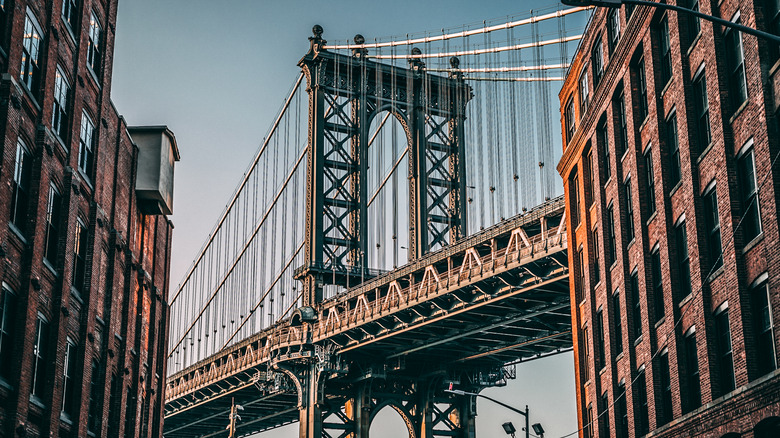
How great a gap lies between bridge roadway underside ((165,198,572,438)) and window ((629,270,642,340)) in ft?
47.9

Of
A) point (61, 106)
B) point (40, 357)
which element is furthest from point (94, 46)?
point (40, 357)

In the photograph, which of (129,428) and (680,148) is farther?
(129,428)

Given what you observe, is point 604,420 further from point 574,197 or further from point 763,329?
point 763,329

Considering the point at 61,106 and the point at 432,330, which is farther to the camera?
the point at 432,330

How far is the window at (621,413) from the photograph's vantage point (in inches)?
1490

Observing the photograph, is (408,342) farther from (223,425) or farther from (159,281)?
(223,425)

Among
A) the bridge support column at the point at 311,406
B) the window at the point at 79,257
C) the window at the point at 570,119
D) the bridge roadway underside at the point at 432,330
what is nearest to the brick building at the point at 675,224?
the window at the point at 570,119

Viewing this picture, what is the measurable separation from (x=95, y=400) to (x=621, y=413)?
669 inches

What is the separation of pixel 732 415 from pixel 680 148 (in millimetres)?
7831

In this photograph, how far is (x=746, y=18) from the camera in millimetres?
25891

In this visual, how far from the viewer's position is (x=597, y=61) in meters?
42.8

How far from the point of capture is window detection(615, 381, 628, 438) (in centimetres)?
3784

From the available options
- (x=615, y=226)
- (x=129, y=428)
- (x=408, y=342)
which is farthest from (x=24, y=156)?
(x=408, y=342)

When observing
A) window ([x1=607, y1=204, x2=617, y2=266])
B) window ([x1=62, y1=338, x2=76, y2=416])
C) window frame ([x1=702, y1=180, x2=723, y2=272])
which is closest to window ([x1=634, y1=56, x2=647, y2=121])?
window ([x1=607, y1=204, x2=617, y2=266])
